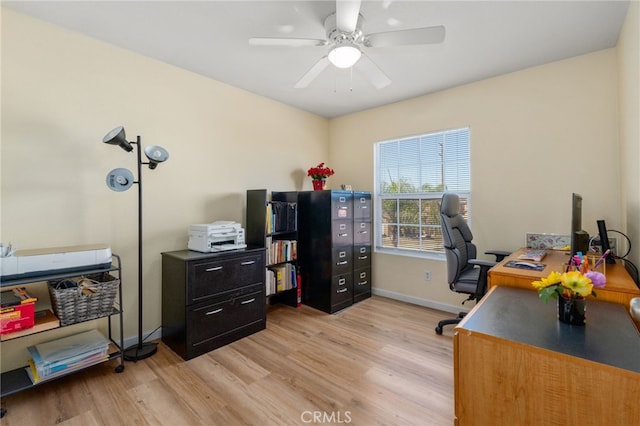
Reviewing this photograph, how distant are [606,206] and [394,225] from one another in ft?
6.55

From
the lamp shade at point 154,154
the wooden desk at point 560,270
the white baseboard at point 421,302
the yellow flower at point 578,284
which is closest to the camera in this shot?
the yellow flower at point 578,284

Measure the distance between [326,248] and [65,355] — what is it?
7.54ft

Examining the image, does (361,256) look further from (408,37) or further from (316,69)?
(408,37)

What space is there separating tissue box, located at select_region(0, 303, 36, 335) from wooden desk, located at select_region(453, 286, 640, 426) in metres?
2.37

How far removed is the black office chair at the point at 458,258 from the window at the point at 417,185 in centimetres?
47

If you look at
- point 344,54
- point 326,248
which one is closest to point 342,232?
point 326,248

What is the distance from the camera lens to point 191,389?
190 cm

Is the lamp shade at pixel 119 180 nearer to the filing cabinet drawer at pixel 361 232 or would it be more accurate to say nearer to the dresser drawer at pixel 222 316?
the dresser drawer at pixel 222 316

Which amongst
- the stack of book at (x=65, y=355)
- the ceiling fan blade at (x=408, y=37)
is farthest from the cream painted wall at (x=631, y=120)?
the stack of book at (x=65, y=355)

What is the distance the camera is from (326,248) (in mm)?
3250

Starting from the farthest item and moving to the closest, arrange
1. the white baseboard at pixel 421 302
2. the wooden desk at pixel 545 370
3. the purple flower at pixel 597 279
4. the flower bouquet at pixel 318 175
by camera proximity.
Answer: the flower bouquet at pixel 318 175 → the white baseboard at pixel 421 302 → the purple flower at pixel 597 279 → the wooden desk at pixel 545 370

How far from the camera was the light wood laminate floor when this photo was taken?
5.43 feet

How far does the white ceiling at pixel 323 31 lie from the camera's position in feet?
6.16

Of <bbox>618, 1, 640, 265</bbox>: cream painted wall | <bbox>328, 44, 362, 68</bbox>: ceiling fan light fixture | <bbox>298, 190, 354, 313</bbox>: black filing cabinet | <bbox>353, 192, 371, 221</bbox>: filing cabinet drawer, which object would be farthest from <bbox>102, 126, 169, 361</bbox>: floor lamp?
<bbox>618, 1, 640, 265</bbox>: cream painted wall
